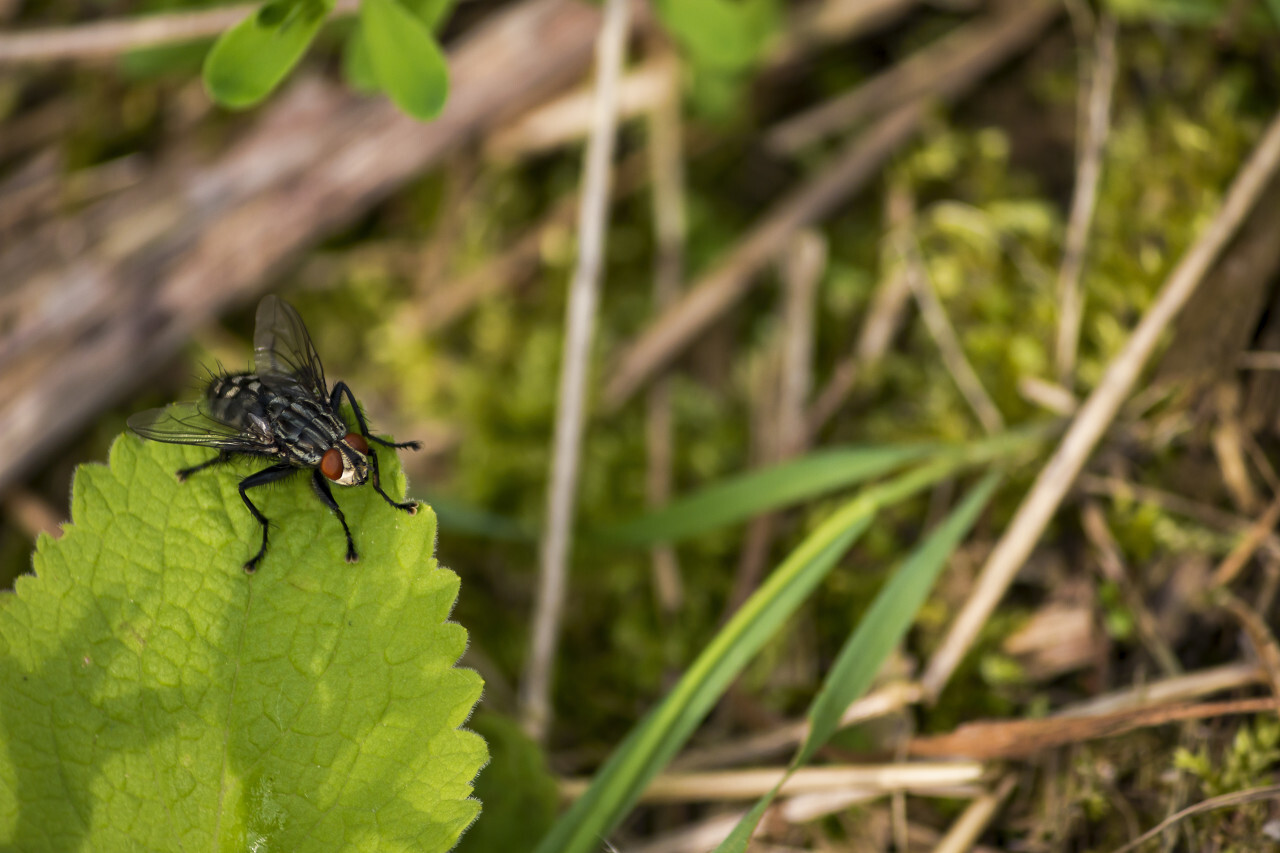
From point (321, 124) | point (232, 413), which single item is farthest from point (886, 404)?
point (321, 124)

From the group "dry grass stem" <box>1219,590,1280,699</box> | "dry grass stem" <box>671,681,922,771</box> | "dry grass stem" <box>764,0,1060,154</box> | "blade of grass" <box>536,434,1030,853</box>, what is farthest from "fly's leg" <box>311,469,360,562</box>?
"dry grass stem" <box>764,0,1060,154</box>

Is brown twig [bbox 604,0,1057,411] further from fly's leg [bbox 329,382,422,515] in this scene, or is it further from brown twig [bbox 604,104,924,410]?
fly's leg [bbox 329,382,422,515]

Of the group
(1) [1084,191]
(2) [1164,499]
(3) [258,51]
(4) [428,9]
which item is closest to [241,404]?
(3) [258,51]

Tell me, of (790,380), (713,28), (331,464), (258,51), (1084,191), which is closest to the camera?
(331,464)

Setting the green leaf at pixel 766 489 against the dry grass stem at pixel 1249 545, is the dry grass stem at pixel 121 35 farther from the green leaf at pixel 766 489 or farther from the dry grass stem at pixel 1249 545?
the dry grass stem at pixel 1249 545

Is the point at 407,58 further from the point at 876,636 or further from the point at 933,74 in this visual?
the point at 933,74

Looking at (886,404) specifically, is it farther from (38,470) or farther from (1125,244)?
(38,470)

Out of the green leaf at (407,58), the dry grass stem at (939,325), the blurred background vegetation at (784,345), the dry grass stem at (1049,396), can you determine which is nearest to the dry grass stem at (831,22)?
the blurred background vegetation at (784,345)

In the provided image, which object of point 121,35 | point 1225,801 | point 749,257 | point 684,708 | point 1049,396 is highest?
point 121,35
